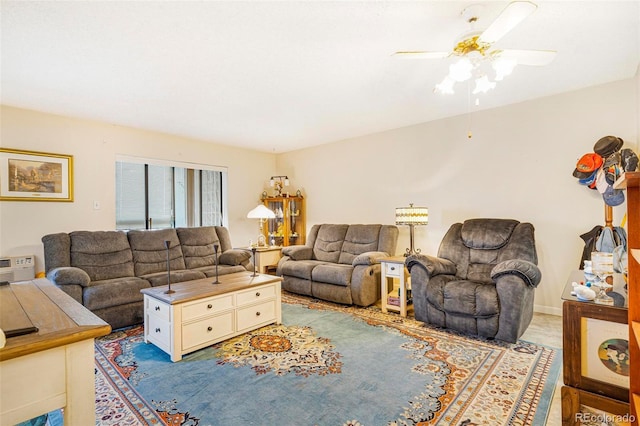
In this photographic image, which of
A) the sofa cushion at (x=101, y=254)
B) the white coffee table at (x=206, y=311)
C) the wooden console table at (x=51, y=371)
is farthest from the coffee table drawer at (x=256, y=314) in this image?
the wooden console table at (x=51, y=371)

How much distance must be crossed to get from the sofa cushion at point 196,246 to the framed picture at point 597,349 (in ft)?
13.1

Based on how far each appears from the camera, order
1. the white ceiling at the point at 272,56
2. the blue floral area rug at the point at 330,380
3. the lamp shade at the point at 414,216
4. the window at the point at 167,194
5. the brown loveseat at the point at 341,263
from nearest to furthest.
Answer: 1. the blue floral area rug at the point at 330,380
2. the white ceiling at the point at 272,56
3. the lamp shade at the point at 414,216
4. the brown loveseat at the point at 341,263
5. the window at the point at 167,194

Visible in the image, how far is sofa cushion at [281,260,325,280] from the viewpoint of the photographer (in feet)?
14.0

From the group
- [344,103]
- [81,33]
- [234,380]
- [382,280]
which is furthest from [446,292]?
[81,33]

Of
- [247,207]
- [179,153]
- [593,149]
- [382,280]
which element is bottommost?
[382,280]

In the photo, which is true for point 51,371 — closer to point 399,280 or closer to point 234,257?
point 399,280

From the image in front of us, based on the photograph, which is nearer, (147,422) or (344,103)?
(147,422)

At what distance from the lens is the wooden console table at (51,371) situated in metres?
0.88

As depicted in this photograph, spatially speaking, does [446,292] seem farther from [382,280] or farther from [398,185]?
[398,185]

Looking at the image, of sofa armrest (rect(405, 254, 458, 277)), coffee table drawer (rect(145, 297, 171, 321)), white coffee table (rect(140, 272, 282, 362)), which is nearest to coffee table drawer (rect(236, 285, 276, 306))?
white coffee table (rect(140, 272, 282, 362))

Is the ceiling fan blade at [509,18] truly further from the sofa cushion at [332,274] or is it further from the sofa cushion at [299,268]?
the sofa cushion at [299,268]

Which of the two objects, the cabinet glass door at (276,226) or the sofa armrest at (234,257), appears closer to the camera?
the sofa armrest at (234,257)

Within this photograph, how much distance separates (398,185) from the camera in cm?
466

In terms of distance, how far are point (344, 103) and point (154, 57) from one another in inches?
76.1
